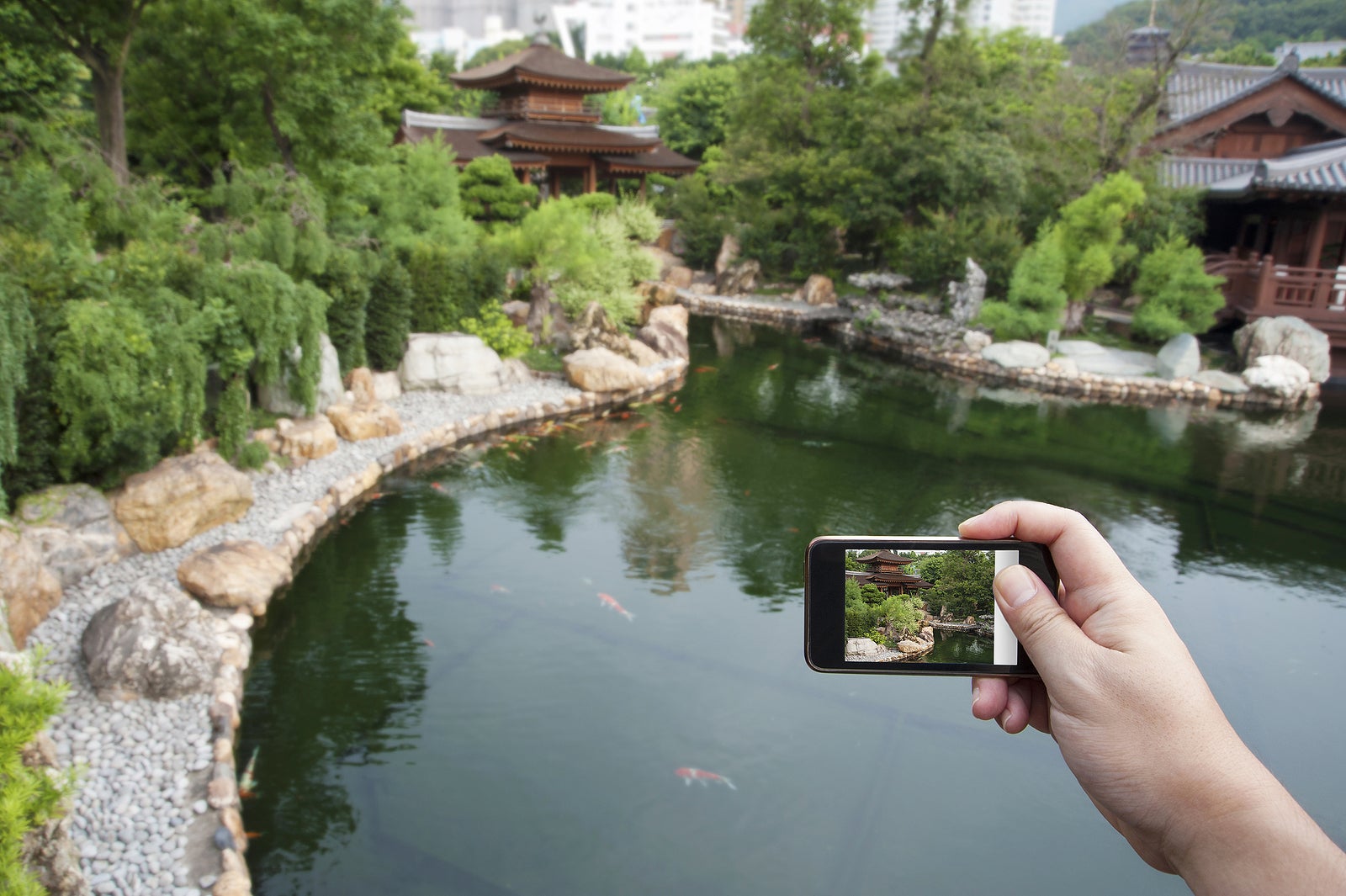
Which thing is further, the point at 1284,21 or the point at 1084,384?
the point at 1284,21

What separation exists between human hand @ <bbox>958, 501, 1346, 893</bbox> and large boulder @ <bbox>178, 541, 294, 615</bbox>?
607 cm

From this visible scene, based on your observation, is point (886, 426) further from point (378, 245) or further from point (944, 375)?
point (378, 245)

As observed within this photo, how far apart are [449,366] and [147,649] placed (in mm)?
7140

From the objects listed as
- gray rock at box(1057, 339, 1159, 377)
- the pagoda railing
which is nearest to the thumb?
gray rock at box(1057, 339, 1159, 377)

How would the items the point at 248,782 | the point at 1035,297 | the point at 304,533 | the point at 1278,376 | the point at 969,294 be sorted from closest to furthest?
the point at 248,782 → the point at 304,533 → the point at 1278,376 → the point at 1035,297 → the point at 969,294

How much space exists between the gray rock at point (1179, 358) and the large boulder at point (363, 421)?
40.9 ft

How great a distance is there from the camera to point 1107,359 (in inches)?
609

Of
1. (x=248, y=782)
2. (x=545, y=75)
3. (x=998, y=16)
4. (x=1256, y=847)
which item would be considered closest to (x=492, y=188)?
(x=545, y=75)

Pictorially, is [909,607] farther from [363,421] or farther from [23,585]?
[363,421]

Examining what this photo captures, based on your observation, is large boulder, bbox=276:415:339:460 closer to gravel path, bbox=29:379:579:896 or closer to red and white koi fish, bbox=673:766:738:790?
gravel path, bbox=29:379:579:896

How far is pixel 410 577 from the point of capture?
730 centimetres

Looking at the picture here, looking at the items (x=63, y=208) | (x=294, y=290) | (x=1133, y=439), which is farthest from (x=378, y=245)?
(x=1133, y=439)

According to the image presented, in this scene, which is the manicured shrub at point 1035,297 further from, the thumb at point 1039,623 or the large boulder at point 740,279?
the thumb at point 1039,623

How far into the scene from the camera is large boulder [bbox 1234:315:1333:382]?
14562mm
